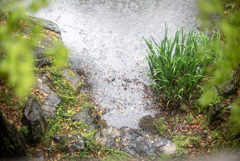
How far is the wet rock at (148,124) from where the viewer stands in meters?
3.85

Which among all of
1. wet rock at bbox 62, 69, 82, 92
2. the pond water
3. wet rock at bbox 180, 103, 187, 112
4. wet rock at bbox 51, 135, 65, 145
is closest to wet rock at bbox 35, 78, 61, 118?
wet rock at bbox 51, 135, 65, 145

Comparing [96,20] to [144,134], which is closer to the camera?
[144,134]

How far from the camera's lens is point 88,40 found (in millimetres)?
5836

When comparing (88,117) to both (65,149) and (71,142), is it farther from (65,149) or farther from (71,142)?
(65,149)

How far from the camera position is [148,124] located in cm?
400

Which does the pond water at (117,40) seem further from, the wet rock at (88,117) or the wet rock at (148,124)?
the wet rock at (88,117)

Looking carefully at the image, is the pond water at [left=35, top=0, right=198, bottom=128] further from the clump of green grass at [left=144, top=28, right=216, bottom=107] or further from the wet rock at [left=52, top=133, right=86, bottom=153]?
the wet rock at [left=52, top=133, right=86, bottom=153]

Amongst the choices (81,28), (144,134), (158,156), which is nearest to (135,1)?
(81,28)

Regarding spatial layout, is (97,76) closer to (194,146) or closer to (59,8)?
(194,146)

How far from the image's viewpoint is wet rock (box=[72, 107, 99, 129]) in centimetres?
363

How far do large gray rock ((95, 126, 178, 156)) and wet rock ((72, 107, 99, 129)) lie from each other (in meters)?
0.25

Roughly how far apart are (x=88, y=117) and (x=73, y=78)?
117 centimetres

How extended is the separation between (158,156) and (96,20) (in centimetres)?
480

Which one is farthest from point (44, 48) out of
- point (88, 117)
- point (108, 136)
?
point (108, 136)
